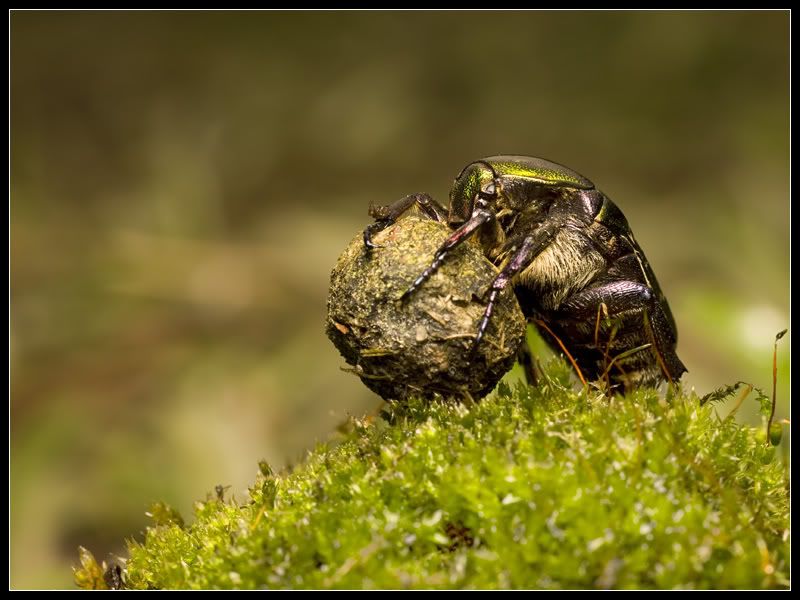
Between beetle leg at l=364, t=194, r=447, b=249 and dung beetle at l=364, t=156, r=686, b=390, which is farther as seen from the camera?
dung beetle at l=364, t=156, r=686, b=390

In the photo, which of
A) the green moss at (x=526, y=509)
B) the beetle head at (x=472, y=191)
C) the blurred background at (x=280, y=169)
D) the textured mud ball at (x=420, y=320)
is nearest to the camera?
the green moss at (x=526, y=509)

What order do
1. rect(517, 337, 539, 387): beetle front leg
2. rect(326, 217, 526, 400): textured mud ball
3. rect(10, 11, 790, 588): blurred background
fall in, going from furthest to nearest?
1. rect(10, 11, 790, 588): blurred background
2. rect(517, 337, 539, 387): beetle front leg
3. rect(326, 217, 526, 400): textured mud ball

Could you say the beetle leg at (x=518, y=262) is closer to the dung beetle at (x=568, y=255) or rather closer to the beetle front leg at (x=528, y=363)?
the dung beetle at (x=568, y=255)

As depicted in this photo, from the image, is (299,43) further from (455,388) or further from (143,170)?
(455,388)

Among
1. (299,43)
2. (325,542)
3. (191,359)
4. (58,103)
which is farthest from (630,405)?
(58,103)

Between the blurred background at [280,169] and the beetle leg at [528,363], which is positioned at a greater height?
the blurred background at [280,169]

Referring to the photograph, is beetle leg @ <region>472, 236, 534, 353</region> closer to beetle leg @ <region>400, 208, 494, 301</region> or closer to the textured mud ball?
the textured mud ball

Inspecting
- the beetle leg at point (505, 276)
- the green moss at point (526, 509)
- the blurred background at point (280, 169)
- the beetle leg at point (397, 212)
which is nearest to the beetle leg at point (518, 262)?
the beetle leg at point (505, 276)

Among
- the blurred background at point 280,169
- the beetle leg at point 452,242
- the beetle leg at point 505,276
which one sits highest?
the blurred background at point 280,169

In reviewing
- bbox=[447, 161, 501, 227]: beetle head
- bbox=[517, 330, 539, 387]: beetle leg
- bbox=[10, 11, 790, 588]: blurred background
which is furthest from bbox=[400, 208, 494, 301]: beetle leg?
bbox=[10, 11, 790, 588]: blurred background
